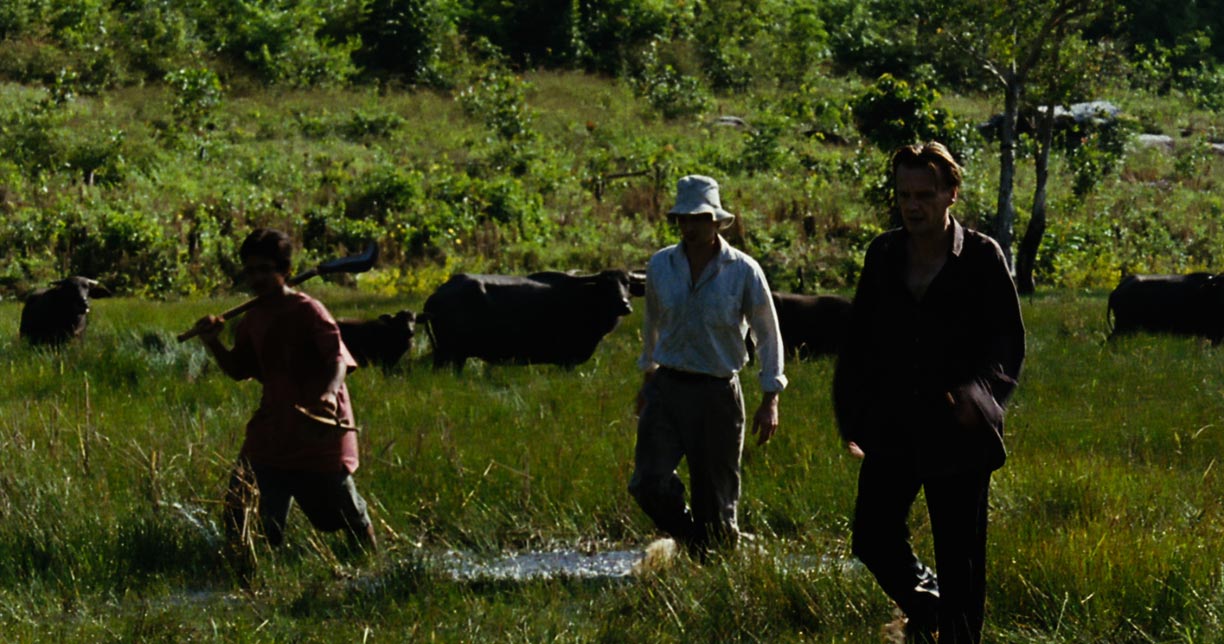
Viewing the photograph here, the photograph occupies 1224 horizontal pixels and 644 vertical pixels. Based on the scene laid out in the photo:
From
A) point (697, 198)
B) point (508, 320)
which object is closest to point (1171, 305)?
point (508, 320)

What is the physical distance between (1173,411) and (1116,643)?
20.8 feet

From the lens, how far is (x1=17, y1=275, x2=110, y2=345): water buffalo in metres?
15.2

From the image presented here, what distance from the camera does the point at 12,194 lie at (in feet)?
81.7

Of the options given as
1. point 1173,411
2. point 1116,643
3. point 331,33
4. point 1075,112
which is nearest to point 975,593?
point 1116,643

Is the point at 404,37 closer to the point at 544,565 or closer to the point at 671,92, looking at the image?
the point at 671,92

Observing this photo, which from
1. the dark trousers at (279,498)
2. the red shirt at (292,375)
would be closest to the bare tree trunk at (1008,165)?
the dark trousers at (279,498)

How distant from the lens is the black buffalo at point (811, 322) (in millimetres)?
15938

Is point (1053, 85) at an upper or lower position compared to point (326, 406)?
lower

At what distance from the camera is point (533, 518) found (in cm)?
883

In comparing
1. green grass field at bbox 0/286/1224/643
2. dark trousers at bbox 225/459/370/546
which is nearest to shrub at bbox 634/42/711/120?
green grass field at bbox 0/286/1224/643

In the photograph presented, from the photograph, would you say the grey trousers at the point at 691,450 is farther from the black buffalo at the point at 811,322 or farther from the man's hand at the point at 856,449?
the black buffalo at the point at 811,322

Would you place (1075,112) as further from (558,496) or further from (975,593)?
(975,593)

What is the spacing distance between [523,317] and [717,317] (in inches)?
344

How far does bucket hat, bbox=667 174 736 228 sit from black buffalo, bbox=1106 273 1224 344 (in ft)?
36.2
